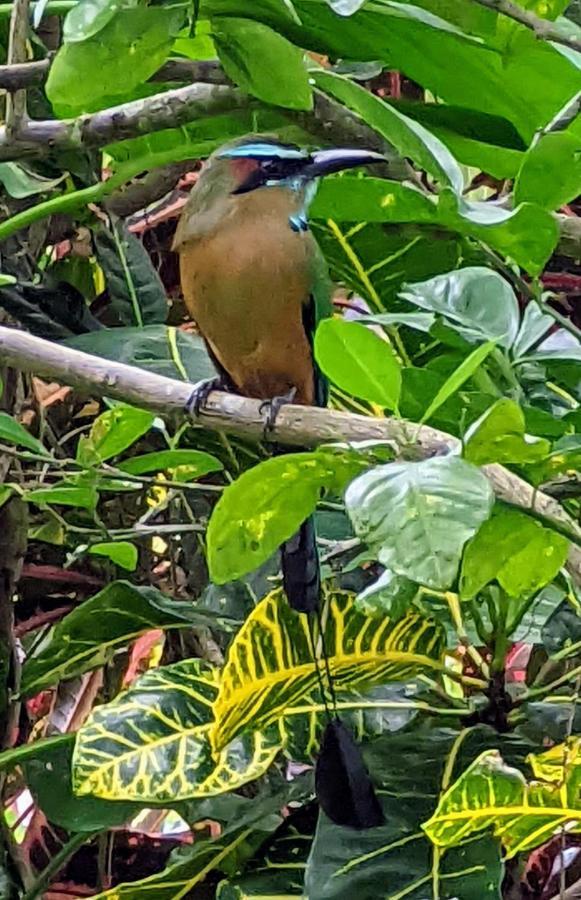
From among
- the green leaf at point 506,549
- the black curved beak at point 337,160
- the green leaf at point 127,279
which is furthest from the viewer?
the green leaf at point 127,279

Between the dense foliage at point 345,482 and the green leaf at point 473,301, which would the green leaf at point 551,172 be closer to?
the dense foliage at point 345,482

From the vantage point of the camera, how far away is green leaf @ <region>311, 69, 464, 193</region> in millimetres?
713

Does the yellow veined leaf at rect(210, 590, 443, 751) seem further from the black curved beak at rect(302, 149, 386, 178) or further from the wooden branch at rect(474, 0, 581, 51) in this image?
the wooden branch at rect(474, 0, 581, 51)

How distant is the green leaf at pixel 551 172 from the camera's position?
73cm

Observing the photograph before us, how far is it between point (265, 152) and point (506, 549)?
949 mm

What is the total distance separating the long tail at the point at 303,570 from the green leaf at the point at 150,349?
209 millimetres

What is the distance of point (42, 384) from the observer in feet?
5.43

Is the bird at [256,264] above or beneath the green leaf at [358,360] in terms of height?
beneath

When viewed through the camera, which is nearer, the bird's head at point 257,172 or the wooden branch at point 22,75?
the wooden branch at point 22,75

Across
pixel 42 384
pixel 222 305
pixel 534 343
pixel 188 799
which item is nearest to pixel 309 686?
pixel 188 799

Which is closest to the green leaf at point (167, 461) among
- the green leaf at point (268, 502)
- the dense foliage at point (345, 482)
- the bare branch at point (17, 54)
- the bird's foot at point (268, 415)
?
the dense foliage at point (345, 482)

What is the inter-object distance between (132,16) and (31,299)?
Result: 2.11 feet

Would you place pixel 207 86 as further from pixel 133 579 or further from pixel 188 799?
pixel 133 579

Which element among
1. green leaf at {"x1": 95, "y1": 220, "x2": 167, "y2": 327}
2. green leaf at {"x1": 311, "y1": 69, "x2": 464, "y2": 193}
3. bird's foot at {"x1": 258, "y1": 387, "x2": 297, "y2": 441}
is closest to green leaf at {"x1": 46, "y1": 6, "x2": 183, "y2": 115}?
green leaf at {"x1": 311, "y1": 69, "x2": 464, "y2": 193}
